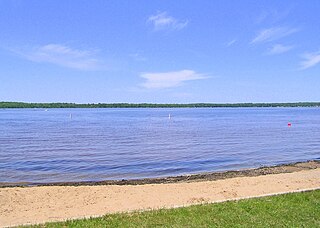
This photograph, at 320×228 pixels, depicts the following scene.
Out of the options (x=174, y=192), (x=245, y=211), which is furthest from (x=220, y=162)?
(x=245, y=211)

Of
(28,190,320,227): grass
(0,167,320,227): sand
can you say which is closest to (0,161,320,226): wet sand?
(0,167,320,227): sand

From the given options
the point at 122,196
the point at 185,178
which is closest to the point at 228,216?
the point at 122,196

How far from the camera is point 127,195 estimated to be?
11.7 metres

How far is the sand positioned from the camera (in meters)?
9.55

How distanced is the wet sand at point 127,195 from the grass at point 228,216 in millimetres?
836

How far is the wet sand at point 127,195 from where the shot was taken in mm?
9531

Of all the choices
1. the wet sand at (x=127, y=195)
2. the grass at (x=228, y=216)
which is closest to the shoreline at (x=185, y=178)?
the wet sand at (x=127, y=195)

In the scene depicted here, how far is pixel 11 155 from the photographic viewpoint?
2328cm

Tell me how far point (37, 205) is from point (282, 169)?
10.9 m

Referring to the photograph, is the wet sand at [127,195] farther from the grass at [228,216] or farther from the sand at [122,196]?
the grass at [228,216]

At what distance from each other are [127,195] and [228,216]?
4.48 metres

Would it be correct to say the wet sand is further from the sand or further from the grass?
the grass

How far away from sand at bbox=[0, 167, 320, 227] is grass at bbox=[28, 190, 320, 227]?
2.80ft

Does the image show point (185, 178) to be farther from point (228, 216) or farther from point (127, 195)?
point (228, 216)
